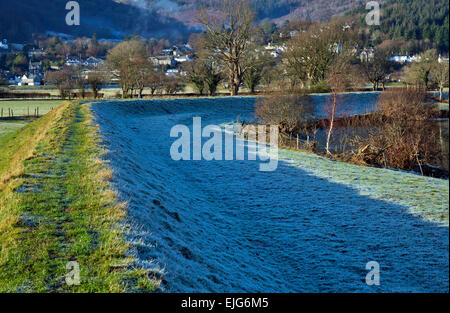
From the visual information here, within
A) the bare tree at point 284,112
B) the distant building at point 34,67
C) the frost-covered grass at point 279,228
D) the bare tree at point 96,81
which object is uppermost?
the distant building at point 34,67

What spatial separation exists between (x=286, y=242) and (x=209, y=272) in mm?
3962

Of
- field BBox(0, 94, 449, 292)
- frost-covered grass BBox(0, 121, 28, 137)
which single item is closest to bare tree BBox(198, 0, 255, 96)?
frost-covered grass BBox(0, 121, 28, 137)

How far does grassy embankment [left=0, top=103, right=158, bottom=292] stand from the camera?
579 cm

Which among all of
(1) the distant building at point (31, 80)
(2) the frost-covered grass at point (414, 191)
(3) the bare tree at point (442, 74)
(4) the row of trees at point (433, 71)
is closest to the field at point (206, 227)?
(2) the frost-covered grass at point (414, 191)

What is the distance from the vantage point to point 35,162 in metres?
12.7

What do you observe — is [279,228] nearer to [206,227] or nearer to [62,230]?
[206,227]

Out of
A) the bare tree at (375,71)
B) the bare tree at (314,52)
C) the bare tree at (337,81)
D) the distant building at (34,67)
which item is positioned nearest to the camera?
the bare tree at (337,81)

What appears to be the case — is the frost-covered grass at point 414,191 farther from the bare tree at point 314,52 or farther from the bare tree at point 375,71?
the bare tree at point 375,71

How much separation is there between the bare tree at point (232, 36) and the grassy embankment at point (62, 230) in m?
45.7

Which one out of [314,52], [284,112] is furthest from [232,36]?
[284,112]

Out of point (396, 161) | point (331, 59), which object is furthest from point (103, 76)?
point (396, 161)

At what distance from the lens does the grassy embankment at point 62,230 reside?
579 cm

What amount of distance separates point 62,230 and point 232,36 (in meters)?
53.4

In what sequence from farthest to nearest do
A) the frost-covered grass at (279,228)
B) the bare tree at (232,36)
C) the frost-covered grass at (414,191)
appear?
the bare tree at (232,36) → the frost-covered grass at (279,228) → the frost-covered grass at (414,191)
